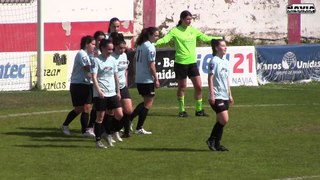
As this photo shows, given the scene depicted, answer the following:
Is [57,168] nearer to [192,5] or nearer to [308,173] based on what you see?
[308,173]

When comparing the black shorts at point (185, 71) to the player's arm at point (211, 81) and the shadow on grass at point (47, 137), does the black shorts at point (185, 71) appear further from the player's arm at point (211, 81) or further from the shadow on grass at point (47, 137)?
the player's arm at point (211, 81)

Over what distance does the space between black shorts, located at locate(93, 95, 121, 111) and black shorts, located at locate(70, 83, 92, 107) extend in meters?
1.25

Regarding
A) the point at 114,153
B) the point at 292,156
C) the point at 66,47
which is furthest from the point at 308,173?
the point at 66,47

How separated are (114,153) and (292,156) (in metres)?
2.80

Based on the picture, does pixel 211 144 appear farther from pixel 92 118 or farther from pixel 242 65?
pixel 242 65

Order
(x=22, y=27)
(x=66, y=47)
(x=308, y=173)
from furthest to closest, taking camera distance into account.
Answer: (x=66, y=47) < (x=22, y=27) < (x=308, y=173)

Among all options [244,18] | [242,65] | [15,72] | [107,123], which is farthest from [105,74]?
[244,18]

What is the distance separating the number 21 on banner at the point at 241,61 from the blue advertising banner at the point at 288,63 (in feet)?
1.13

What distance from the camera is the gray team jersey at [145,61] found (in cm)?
1819

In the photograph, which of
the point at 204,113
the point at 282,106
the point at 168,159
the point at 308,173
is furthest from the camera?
the point at 282,106

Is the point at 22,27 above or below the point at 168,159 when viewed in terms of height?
above

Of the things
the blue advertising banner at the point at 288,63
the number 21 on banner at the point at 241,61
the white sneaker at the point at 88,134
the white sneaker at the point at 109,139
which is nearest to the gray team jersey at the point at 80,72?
the white sneaker at the point at 88,134

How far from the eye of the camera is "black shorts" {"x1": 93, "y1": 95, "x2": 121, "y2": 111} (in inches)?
635

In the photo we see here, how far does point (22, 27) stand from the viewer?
29.8m
